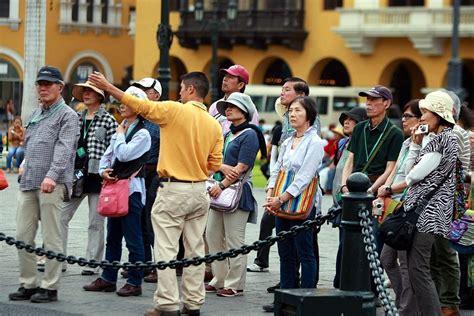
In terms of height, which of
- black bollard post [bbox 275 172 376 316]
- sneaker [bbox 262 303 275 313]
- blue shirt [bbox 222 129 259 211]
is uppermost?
blue shirt [bbox 222 129 259 211]

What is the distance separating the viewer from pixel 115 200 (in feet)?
39.3

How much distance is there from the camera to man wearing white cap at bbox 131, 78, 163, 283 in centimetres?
1298

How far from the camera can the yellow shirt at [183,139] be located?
34.8 ft

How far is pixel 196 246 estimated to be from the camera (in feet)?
35.9

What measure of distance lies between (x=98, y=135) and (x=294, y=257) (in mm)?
2771

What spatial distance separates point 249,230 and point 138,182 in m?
5.85

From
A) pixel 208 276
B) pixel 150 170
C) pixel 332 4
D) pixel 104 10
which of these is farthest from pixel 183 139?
pixel 104 10

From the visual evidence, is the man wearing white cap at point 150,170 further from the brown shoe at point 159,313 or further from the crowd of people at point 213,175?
the brown shoe at point 159,313

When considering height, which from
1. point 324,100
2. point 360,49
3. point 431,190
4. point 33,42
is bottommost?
point 431,190

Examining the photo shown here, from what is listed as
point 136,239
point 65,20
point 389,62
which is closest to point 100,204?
point 136,239

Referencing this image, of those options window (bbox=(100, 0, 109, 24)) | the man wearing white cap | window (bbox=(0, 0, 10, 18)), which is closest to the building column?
the man wearing white cap

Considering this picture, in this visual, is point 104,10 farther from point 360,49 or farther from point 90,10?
point 360,49

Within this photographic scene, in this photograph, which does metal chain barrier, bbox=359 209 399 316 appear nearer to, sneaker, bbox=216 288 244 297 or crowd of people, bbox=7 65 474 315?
crowd of people, bbox=7 65 474 315

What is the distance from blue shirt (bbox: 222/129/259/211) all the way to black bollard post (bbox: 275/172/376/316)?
3.46 m
